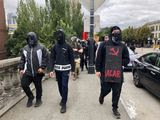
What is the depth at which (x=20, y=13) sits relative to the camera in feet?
80.3

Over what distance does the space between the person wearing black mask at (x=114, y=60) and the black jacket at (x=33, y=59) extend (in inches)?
55.6

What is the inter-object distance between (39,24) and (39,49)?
17.7 metres

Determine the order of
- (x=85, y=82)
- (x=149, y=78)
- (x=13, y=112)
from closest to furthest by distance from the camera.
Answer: (x=13, y=112) → (x=149, y=78) → (x=85, y=82)

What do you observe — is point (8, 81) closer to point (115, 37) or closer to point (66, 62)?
point (66, 62)

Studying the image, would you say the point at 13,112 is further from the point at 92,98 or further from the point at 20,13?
the point at 20,13

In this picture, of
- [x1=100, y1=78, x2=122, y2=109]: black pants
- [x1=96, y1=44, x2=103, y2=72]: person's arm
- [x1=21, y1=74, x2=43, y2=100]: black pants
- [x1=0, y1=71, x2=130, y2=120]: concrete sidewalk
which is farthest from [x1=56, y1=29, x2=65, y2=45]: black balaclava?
[x1=0, y1=71, x2=130, y2=120]: concrete sidewalk

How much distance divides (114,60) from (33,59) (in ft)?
6.36

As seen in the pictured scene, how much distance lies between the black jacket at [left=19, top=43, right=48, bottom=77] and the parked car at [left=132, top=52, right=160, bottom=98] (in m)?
3.34

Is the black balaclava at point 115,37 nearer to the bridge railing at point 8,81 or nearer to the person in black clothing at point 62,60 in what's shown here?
the person in black clothing at point 62,60

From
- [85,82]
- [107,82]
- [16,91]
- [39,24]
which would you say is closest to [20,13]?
[39,24]

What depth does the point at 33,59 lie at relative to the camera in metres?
5.69

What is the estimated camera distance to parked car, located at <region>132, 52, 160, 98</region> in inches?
274


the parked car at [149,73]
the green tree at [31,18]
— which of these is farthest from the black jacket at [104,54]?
the green tree at [31,18]

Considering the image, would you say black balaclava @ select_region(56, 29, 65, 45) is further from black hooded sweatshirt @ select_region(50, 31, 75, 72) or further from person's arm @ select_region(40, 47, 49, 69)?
person's arm @ select_region(40, 47, 49, 69)
